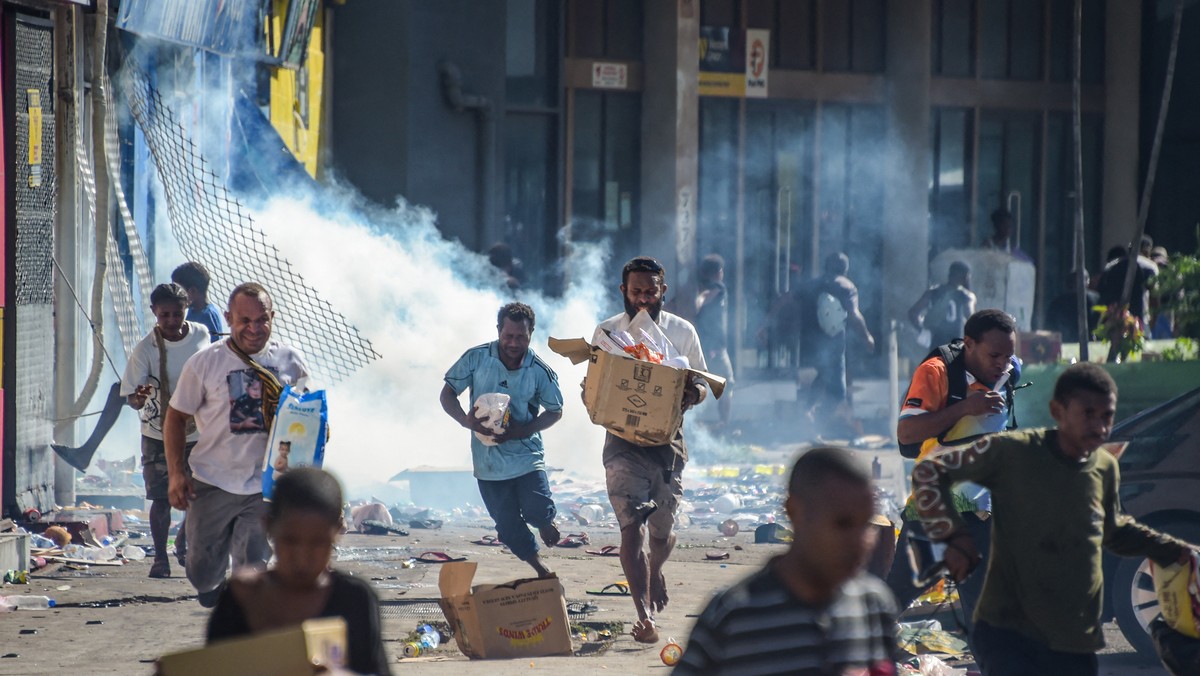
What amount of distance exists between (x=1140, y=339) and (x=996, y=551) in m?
6.18

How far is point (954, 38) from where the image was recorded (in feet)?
60.6

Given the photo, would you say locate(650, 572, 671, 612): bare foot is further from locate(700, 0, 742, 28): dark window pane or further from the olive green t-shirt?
locate(700, 0, 742, 28): dark window pane

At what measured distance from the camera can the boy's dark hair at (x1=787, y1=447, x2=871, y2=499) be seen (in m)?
3.13

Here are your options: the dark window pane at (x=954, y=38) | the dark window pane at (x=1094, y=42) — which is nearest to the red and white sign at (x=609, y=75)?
the dark window pane at (x=954, y=38)

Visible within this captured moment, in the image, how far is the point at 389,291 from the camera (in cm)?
1473

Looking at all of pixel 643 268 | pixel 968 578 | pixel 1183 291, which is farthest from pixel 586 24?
pixel 968 578

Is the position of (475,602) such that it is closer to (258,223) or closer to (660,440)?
(660,440)

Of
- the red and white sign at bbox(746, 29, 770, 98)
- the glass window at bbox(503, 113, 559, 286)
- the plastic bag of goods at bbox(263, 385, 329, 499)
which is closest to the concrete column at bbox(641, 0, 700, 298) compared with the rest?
the red and white sign at bbox(746, 29, 770, 98)

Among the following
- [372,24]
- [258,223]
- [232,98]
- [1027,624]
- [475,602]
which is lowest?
[475,602]

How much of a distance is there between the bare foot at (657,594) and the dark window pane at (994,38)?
12.5 metres

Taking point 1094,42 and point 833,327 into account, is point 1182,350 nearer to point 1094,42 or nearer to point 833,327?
point 833,327

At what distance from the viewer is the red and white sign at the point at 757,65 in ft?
57.5

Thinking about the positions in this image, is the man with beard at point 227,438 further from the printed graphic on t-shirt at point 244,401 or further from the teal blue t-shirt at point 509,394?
the teal blue t-shirt at point 509,394

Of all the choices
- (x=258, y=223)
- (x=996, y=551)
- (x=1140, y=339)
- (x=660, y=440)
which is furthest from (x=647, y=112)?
(x=996, y=551)
